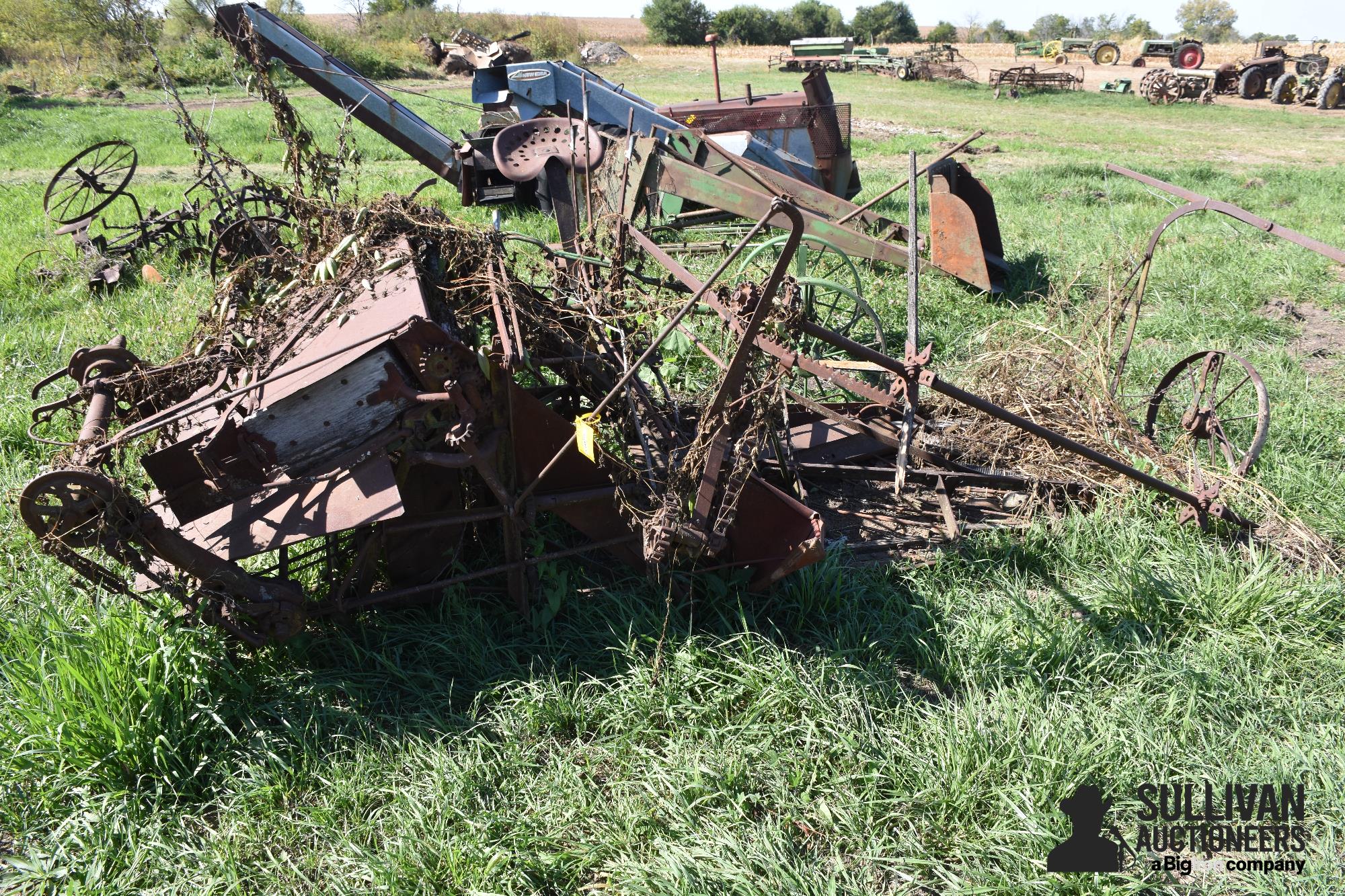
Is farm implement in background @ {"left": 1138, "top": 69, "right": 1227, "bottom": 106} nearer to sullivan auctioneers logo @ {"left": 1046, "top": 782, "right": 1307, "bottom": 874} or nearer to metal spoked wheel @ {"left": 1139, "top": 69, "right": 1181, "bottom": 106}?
metal spoked wheel @ {"left": 1139, "top": 69, "right": 1181, "bottom": 106}

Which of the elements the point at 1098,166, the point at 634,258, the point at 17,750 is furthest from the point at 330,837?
the point at 1098,166

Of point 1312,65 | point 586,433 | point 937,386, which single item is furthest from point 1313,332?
point 1312,65

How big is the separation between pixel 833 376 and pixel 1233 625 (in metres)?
2.00

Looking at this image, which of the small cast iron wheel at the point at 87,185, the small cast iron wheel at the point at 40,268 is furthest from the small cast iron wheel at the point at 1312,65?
the small cast iron wheel at the point at 40,268

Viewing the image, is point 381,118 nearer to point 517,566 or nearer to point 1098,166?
point 517,566

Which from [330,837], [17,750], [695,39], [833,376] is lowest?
[330,837]

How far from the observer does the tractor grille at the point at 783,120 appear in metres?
9.50

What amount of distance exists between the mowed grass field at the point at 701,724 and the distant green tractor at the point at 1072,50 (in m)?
44.3

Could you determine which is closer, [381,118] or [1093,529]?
[1093,529]

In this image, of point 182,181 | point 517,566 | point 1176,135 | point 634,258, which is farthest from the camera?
point 1176,135

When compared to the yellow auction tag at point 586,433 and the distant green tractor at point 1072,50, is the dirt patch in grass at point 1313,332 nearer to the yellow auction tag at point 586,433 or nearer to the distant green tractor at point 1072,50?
the yellow auction tag at point 586,433

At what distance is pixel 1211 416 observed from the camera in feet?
14.2

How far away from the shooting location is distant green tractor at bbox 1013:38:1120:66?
3988 centimetres

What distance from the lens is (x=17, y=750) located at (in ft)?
8.70
